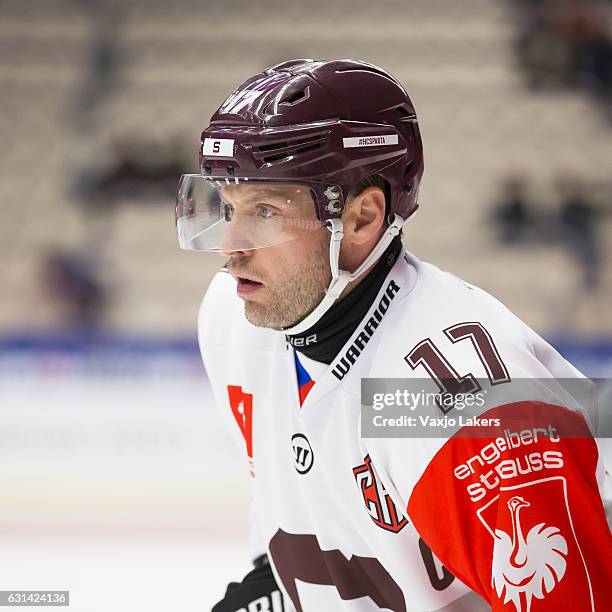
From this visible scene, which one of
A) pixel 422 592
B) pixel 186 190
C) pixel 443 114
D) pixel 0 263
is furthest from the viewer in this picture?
pixel 443 114

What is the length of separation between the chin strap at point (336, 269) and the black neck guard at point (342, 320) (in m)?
0.02

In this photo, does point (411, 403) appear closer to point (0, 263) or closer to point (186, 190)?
point (186, 190)

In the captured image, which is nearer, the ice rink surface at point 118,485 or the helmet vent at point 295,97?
the helmet vent at point 295,97

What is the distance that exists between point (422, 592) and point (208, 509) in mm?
2064

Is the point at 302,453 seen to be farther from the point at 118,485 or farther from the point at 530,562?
the point at 118,485

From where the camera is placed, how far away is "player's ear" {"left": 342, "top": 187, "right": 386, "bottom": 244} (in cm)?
171

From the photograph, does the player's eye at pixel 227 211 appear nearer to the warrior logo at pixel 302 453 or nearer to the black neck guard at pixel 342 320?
the black neck guard at pixel 342 320

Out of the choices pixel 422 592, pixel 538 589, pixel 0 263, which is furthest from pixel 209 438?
pixel 0 263

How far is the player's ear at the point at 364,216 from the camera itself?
5.61 feet

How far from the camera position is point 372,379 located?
163cm

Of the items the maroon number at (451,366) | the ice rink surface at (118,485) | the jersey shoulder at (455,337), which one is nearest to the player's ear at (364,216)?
the jersey shoulder at (455,337)

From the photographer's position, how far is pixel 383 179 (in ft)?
5.71

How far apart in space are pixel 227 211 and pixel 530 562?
827 mm

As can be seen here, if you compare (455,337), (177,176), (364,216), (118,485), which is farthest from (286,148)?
(177,176)
